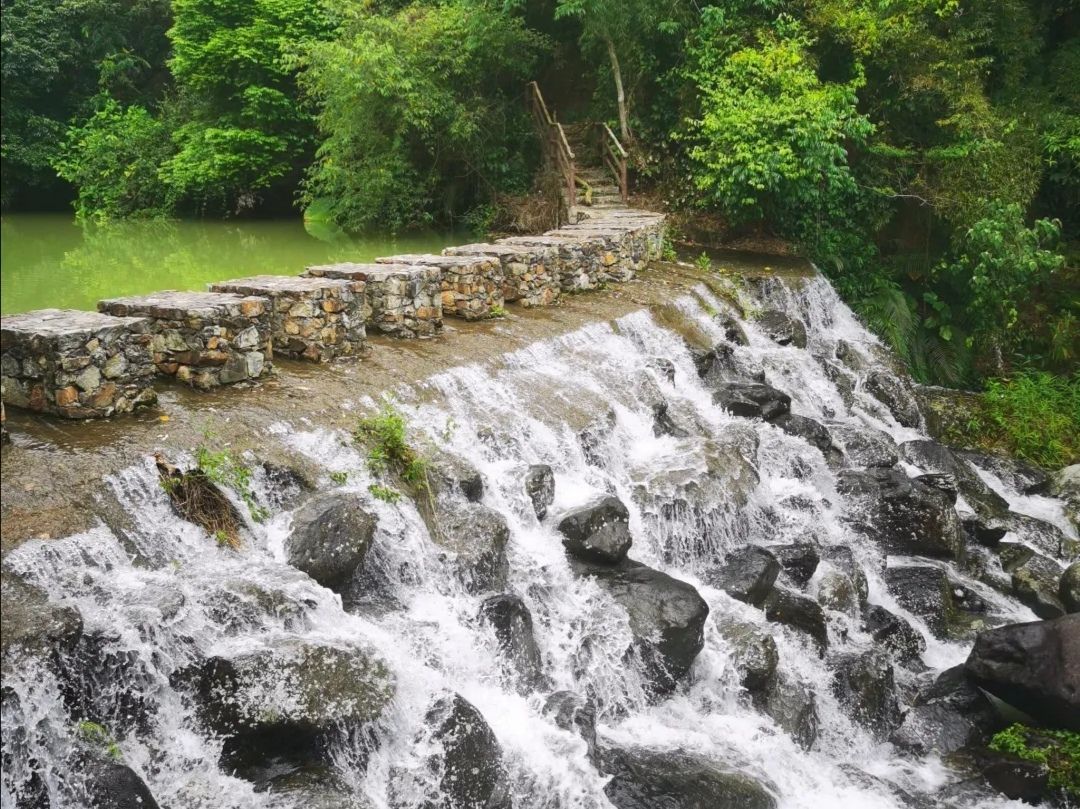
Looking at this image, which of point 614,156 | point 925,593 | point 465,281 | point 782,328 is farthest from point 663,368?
point 614,156

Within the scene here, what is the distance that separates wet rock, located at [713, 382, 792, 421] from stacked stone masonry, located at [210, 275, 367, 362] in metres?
4.45

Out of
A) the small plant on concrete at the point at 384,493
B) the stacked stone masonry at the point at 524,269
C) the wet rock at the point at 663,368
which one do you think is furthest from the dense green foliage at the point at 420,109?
the small plant on concrete at the point at 384,493

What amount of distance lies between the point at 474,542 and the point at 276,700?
7.17 ft

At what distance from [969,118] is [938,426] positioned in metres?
4.92

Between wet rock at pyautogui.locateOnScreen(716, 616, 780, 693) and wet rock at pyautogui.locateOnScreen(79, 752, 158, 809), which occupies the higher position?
wet rock at pyautogui.locateOnScreen(79, 752, 158, 809)

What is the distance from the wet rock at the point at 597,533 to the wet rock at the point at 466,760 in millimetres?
1989

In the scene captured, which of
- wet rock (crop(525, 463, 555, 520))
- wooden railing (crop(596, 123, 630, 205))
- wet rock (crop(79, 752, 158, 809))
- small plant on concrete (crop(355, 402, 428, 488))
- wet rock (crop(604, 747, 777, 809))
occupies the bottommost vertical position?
wet rock (crop(604, 747, 777, 809))

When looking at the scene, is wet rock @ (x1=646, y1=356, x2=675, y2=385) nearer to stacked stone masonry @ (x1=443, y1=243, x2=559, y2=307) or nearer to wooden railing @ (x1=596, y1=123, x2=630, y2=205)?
stacked stone masonry @ (x1=443, y1=243, x2=559, y2=307)

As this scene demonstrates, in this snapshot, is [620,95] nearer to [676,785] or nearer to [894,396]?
[894,396]

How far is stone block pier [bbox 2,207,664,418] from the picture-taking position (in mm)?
6031

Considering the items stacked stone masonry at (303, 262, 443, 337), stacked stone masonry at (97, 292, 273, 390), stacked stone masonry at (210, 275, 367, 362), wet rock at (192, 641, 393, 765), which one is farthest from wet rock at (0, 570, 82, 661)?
stacked stone masonry at (303, 262, 443, 337)

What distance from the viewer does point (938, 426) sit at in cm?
1273

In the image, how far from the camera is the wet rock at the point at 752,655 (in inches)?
261

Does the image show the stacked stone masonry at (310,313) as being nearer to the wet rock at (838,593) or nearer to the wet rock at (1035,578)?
the wet rock at (838,593)
